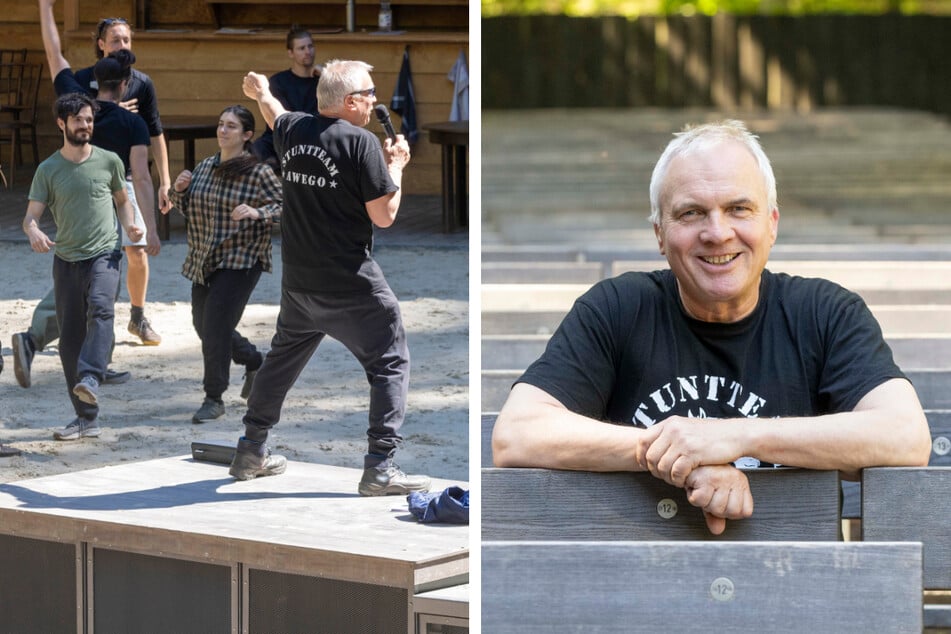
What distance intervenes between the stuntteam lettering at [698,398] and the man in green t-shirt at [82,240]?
1.71 meters

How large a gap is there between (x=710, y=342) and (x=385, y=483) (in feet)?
4.71

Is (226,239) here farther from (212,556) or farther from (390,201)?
(212,556)

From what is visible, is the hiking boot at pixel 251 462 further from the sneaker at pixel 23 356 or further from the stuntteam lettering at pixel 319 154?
the stuntteam lettering at pixel 319 154

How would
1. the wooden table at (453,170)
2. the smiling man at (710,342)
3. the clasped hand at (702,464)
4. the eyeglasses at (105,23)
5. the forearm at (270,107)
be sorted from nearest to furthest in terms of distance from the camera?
the clasped hand at (702,464) < the smiling man at (710,342) < the forearm at (270,107) < the eyeglasses at (105,23) < the wooden table at (453,170)

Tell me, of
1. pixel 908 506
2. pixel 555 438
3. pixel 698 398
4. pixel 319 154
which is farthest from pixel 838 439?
pixel 319 154

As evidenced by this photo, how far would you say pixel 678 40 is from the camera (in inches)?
553

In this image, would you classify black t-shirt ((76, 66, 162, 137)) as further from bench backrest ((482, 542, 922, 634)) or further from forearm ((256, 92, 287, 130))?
bench backrest ((482, 542, 922, 634))

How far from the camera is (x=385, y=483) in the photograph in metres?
3.03

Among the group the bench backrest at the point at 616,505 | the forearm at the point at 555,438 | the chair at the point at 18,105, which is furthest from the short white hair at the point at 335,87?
the bench backrest at the point at 616,505

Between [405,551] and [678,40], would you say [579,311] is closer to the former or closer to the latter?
[405,551]

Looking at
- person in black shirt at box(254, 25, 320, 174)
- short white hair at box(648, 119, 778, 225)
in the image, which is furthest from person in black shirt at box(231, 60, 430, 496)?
short white hair at box(648, 119, 778, 225)

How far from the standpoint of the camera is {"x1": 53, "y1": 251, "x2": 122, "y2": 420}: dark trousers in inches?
124

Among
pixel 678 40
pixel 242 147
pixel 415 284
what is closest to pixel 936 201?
pixel 678 40

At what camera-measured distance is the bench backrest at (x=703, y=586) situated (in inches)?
54.5
